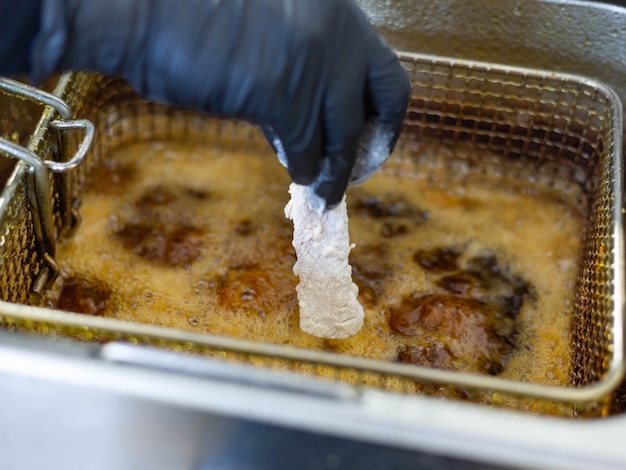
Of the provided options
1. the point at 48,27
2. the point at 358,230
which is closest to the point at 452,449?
the point at 48,27

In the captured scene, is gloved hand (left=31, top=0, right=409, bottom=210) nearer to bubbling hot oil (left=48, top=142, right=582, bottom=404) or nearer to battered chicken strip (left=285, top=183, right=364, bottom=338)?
battered chicken strip (left=285, top=183, right=364, bottom=338)

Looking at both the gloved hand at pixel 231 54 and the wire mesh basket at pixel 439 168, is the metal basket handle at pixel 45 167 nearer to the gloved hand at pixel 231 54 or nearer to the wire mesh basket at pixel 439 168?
the wire mesh basket at pixel 439 168

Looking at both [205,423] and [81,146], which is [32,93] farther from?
[205,423]

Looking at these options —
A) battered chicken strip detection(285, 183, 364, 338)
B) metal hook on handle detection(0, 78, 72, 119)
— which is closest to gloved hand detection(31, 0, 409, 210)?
battered chicken strip detection(285, 183, 364, 338)

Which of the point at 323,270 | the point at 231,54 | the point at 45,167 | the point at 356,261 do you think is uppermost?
the point at 231,54

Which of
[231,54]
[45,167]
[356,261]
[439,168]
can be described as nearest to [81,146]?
[45,167]

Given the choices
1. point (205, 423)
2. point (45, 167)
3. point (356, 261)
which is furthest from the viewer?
point (356, 261)
